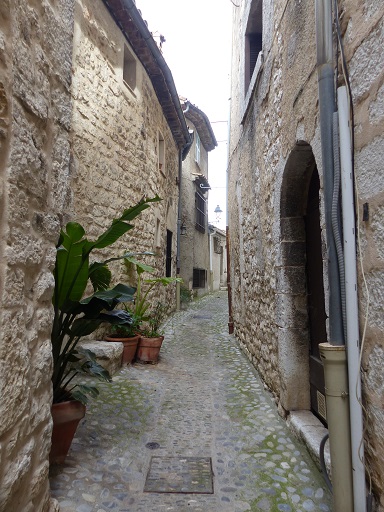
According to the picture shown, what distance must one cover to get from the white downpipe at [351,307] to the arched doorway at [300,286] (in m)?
1.11

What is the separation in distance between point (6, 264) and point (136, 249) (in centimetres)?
476

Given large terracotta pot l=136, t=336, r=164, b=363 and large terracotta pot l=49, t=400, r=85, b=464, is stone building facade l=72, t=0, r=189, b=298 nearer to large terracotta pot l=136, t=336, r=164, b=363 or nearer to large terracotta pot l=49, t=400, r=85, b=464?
large terracotta pot l=136, t=336, r=164, b=363

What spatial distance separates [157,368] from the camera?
461cm

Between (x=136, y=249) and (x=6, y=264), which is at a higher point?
(x=136, y=249)

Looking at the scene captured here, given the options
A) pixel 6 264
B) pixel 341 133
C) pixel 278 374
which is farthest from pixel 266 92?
pixel 6 264

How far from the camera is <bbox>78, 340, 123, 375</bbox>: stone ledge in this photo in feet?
13.0

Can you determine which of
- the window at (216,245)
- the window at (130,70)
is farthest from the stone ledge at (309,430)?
the window at (216,245)

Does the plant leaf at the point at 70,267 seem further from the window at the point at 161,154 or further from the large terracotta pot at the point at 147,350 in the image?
the window at the point at 161,154

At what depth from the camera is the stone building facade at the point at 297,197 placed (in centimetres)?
157

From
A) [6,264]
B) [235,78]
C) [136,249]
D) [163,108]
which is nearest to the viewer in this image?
[6,264]

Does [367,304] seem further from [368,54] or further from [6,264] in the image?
[6,264]

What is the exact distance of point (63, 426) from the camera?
7.21 ft

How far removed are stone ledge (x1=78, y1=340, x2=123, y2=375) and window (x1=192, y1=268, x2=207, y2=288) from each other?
9643 mm

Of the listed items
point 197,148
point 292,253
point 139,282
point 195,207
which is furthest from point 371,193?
point 197,148
